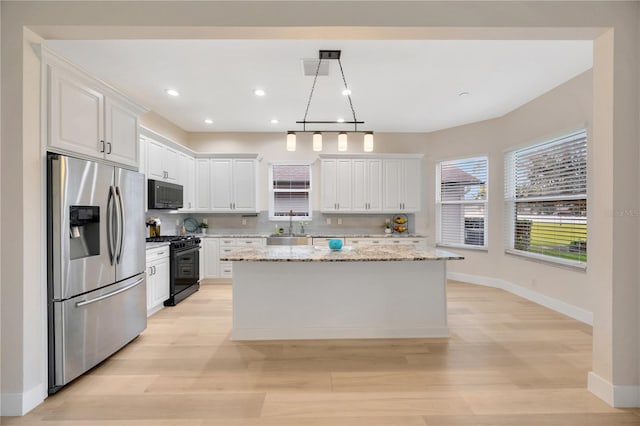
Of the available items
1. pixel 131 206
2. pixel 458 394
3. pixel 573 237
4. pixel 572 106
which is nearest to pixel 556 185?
pixel 573 237

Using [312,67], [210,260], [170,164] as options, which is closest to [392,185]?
[312,67]

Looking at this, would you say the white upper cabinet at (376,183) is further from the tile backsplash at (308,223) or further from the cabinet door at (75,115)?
the cabinet door at (75,115)

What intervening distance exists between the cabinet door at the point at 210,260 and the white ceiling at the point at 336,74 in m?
2.20

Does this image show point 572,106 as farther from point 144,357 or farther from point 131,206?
point 144,357

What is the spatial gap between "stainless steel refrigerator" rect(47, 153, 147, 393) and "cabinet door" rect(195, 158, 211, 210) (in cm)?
275

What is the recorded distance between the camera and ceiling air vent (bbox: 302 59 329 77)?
10.4 feet

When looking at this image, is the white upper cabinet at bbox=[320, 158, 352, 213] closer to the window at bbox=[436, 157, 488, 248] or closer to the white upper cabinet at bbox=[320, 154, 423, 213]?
the white upper cabinet at bbox=[320, 154, 423, 213]

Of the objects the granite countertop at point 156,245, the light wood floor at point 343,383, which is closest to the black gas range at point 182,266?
the granite countertop at point 156,245

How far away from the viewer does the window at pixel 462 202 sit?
5422 millimetres

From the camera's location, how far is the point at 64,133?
2236mm

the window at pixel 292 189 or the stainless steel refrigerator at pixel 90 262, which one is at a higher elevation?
the window at pixel 292 189

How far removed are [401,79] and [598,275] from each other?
2716 mm

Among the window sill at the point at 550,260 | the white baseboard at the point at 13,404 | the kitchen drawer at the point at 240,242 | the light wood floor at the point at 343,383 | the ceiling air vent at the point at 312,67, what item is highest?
the ceiling air vent at the point at 312,67

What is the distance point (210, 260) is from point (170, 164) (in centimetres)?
182
